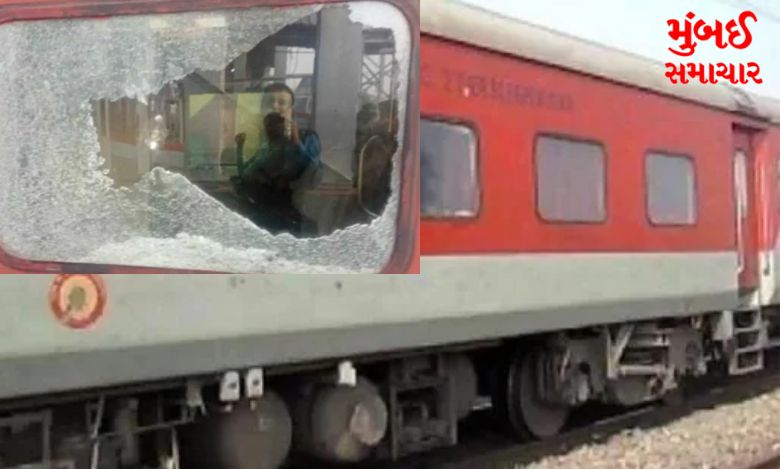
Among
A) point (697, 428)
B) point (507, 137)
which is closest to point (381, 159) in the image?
point (507, 137)

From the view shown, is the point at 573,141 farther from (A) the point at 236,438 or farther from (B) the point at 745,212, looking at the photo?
(B) the point at 745,212

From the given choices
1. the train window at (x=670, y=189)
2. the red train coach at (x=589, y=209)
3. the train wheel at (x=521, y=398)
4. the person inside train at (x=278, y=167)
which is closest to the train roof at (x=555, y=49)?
the red train coach at (x=589, y=209)

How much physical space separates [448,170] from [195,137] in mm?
2069

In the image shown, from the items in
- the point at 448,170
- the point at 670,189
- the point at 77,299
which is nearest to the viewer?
the point at 77,299

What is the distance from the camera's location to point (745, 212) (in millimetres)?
9930

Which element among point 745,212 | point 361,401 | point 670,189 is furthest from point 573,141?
point 745,212

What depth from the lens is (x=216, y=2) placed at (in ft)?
13.8

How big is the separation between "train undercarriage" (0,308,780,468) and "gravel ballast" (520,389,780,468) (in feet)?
1.22

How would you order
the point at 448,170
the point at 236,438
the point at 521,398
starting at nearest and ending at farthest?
the point at 236,438
the point at 448,170
the point at 521,398

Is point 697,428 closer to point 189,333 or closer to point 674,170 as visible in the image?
point 674,170

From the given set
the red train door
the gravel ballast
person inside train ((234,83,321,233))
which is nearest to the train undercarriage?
the gravel ballast

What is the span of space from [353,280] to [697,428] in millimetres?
4410

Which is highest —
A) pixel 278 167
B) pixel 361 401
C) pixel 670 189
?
pixel 670 189

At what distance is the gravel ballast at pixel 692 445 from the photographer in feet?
24.0
